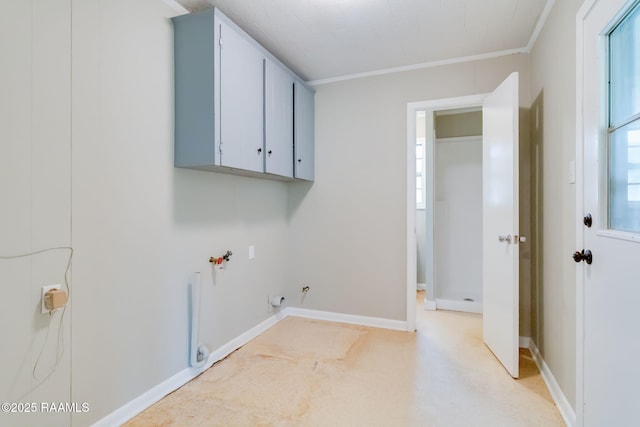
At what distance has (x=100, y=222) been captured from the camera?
63.4 inches

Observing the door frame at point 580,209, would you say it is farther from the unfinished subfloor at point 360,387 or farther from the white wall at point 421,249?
the white wall at point 421,249

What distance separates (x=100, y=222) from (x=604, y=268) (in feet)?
7.69

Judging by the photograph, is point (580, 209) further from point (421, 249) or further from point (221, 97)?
point (421, 249)

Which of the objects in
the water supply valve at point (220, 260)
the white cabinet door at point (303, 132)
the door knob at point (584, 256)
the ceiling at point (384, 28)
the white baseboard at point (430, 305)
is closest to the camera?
the door knob at point (584, 256)

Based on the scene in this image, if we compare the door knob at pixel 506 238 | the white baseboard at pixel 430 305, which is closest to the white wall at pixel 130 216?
the door knob at pixel 506 238

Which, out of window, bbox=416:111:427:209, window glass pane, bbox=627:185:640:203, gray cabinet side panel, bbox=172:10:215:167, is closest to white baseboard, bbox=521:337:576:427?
window glass pane, bbox=627:185:640:203

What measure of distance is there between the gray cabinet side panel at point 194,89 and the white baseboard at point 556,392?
A: 7.94 ft

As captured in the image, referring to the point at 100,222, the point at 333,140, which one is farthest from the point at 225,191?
the point at 333,140

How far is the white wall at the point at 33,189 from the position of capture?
1.27 meters

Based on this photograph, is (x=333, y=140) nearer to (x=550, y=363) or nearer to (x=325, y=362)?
(x=325, y=362)

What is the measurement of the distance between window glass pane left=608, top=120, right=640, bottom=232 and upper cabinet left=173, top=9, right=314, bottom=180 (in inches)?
77.2

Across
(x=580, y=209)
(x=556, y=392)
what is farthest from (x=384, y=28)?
(x=556, y=392)

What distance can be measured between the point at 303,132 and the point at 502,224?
1.90 metres

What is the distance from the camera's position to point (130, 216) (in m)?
1.76
